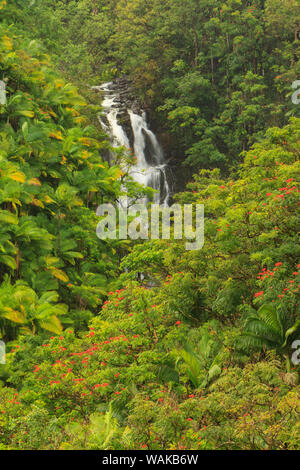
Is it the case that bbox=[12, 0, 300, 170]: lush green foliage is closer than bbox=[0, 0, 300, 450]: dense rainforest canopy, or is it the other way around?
bbox=[0, 0, 300, 450]: dense rainforest canopy

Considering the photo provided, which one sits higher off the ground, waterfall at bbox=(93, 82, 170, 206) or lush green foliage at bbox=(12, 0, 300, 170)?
lush green foliage at bbox=(12, 0, 300, 170)

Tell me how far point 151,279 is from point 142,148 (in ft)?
44.5

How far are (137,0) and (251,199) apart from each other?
23.2 m

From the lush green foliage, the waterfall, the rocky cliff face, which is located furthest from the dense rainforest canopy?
the rocky cliff face

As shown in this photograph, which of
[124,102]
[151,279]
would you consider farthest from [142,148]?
[151,279]

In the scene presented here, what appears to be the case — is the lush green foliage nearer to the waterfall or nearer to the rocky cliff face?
the rocky cliff face

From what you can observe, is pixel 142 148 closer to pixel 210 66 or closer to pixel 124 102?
pixel 124 102

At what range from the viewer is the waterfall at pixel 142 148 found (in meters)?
23.1

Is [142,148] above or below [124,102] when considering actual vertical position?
below

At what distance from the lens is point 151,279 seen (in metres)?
Result: 11.9

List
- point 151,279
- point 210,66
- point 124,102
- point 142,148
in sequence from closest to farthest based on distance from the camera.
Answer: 1. point 151,279
2. point 142,148
3. point 124,102
4. point 210,66

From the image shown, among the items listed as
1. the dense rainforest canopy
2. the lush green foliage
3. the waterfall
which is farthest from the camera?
the lush green foliage

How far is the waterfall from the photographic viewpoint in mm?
23094

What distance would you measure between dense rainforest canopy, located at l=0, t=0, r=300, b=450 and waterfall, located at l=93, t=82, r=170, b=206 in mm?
1291
